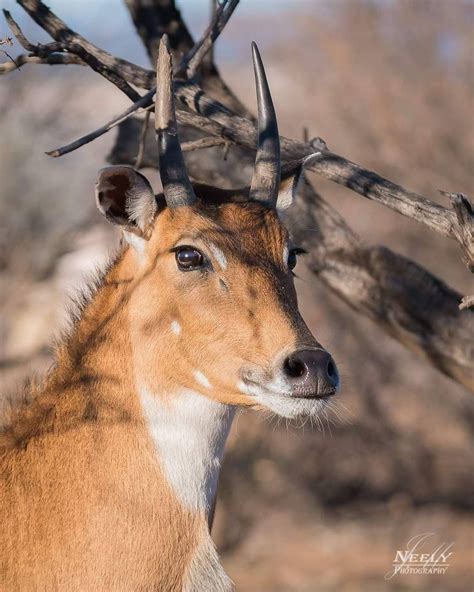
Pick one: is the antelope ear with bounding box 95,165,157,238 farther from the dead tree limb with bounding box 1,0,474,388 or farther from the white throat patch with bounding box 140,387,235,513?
the dead tree limb with bounding box 1,0,474,388

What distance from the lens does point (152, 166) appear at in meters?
9.03

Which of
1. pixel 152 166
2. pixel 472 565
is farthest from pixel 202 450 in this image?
pixel 472 565

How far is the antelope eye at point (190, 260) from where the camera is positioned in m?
6.25

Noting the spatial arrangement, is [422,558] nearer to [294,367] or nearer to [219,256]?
[219,256]

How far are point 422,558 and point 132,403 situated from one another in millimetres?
7968

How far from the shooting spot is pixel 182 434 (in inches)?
244

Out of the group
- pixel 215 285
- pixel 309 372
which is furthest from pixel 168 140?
pixel 309 372

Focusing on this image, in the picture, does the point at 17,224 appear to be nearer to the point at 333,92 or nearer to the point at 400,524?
the point at 400,524

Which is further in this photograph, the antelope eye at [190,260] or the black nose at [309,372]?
the antelope eye at [190,260]

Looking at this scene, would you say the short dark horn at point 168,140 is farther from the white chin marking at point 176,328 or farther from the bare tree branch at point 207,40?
the bare tree branch at point 207,40

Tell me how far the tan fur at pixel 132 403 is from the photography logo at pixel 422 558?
6.67 meters

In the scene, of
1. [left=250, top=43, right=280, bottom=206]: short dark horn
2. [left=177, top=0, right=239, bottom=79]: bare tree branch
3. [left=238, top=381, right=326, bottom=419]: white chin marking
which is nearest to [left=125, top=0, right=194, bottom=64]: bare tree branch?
[left=177, top=0, right=239, bottom=79]: bare tree branch

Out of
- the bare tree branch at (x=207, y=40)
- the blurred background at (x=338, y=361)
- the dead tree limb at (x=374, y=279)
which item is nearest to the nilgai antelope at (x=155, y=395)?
the bare tree branch at (x=207, y=40)

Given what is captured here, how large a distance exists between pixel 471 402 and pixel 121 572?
11.1m
